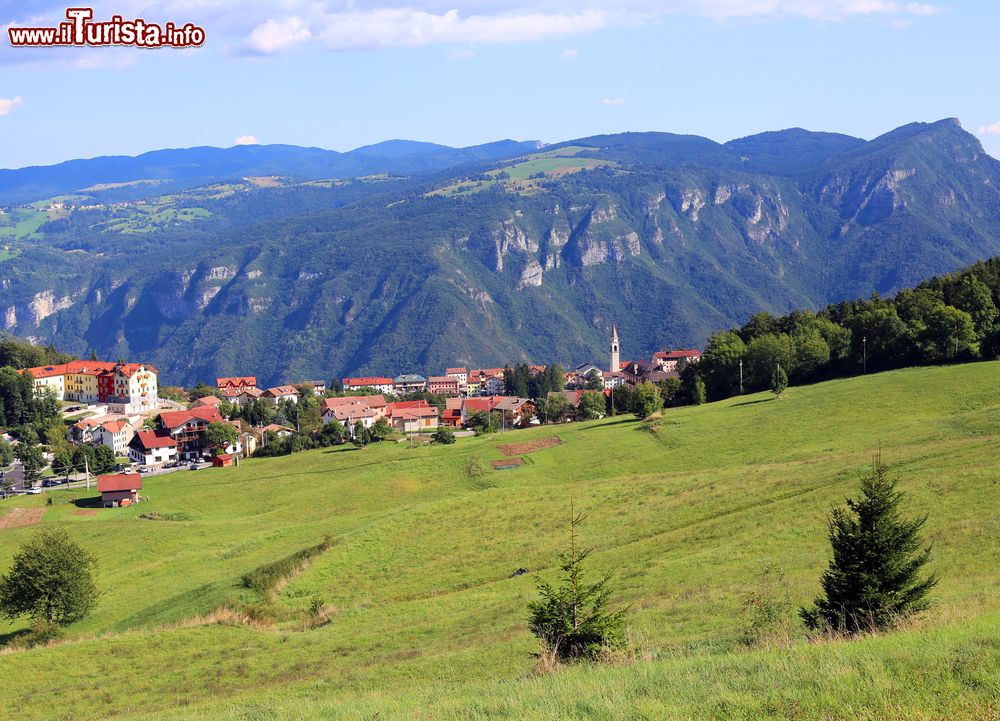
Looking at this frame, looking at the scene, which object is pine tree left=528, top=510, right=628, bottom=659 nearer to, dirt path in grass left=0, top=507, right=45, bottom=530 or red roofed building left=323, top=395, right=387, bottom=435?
dirt path in grass left=0, top=507, right=45, bottom=530

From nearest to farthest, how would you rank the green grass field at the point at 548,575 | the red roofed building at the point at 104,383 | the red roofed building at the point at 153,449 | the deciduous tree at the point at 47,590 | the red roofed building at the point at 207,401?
the green grass field at the point at 548,575
the deciduous tree at the point at 47,590
the red roofed building at the point at 153,449
the red roofed building at the point at 207,401
the red roofed building at the point at 104,383

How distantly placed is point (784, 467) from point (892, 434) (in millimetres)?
10808

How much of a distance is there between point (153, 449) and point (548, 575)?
9572 cm

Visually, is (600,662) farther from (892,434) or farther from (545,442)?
(545,442)

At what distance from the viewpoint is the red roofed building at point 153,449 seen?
124m

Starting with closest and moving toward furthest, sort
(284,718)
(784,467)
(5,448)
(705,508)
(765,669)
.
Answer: (765,669) → (284,718) → (705,508) → (784,467) → (5,448)

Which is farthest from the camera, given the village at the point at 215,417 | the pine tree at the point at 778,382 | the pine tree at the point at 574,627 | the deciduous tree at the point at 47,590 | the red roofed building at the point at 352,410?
the red roofed building at the point at 352,410

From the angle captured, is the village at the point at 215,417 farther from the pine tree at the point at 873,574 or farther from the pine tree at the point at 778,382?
the pine tree at the point at 873,574

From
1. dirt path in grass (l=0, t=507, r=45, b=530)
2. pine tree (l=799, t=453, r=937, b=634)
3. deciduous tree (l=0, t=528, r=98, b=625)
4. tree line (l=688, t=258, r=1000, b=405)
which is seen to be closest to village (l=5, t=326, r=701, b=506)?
dirt path in grass (l=0, t=507, r=45, b=530)

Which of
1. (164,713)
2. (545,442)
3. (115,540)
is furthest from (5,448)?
(164,713)

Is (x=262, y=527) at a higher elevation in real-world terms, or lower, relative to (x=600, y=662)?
lower

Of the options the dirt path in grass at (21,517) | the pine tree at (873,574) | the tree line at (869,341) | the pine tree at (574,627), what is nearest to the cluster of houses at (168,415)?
the dirt path in grass at (21,517)

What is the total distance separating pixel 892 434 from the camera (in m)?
61.7

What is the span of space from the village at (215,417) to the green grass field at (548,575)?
101ft
